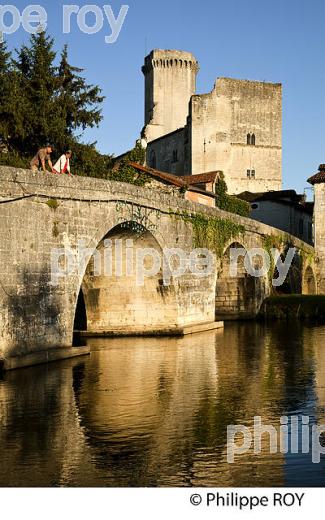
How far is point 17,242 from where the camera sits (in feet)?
51.8

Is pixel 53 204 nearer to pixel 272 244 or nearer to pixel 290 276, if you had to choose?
pixel 272 244

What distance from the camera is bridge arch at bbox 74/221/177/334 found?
76.5 ft

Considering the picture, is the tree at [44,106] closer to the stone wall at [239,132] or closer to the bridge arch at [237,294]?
the bridge arch at [237,294]

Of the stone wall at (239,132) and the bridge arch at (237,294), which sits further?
the stone wall at (239,132)

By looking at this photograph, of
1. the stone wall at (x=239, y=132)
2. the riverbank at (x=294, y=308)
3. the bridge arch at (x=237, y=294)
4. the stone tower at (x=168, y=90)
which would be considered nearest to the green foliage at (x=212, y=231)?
the bridge arch at (x=237, y=294)

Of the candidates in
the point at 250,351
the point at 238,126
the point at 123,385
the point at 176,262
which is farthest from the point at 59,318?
the point at 238,126

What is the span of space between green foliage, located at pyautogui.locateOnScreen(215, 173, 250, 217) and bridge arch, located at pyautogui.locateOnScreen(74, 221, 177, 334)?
31.5 meters

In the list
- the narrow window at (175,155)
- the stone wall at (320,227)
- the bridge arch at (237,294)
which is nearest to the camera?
the bridge arch at (237,294)

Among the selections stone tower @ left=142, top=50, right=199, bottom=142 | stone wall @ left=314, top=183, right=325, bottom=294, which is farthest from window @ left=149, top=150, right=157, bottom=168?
stone wall @ left=314, top=183, right=325, bottom=294

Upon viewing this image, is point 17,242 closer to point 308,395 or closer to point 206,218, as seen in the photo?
point 308,395

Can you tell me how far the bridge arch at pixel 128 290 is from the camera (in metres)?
23.3

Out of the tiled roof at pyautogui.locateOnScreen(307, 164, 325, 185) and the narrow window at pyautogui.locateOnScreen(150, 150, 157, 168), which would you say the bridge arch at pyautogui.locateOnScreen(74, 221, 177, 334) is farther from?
the narrow window at pyautogui.locateOnScreen(150, 150, 157, 168)

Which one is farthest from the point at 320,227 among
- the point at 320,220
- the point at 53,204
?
the point at 53,204

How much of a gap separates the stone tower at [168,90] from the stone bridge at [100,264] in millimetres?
55510
